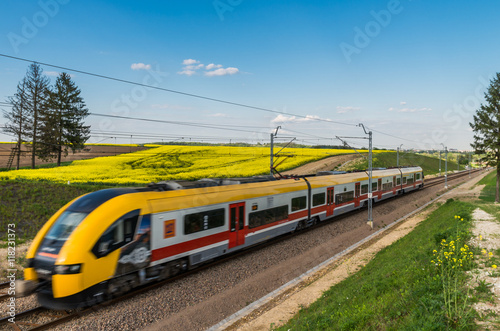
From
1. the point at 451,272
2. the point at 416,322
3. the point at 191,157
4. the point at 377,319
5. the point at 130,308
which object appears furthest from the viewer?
the point at 191,157

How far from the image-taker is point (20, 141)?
44.6 m

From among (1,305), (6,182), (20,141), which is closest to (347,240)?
(1,305)

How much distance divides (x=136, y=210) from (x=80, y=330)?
3629 mm

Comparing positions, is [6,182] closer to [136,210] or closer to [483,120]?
[136,210]

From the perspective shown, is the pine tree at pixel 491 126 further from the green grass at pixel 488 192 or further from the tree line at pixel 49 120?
the tree line at pixel 49 120

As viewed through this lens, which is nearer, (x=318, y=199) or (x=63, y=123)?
(x=318, y=199)

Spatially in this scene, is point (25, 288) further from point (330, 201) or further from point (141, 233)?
point (330, 201)

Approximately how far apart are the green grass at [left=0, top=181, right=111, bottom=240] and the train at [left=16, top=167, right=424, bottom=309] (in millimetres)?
11102

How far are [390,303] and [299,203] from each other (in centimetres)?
1128

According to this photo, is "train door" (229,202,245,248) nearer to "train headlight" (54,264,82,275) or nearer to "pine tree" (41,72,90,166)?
"train headlight" (54,264,82,275)

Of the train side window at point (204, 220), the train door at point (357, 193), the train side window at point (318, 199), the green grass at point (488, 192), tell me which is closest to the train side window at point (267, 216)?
the train side window at point (204, 220)

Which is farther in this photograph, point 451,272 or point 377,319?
point 451,272

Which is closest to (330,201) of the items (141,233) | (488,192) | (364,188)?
(364,188)

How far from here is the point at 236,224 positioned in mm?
14492
